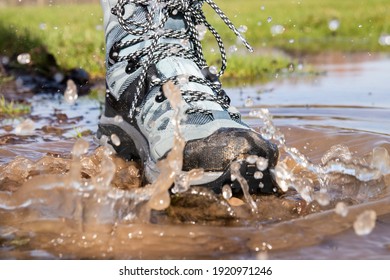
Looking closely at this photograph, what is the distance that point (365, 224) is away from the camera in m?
2.67

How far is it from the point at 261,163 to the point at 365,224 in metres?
0.49

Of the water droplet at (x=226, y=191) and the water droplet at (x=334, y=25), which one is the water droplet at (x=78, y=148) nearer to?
the water droplet at (x=226, y=191)

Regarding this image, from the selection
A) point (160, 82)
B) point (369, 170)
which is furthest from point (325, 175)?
point (160, 82)

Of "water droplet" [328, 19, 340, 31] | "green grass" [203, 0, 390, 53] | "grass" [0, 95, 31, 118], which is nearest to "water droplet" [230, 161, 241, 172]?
"grass" [0, 95, 31, 118]

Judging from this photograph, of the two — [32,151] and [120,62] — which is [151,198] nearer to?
[120,62]

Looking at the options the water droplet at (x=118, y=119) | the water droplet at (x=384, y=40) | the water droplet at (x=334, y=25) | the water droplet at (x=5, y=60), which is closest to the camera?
the water droplet at (x=118, y=119)

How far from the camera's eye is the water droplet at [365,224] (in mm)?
2668

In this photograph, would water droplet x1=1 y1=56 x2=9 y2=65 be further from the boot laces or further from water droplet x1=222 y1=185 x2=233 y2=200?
water droplet x1=222 y1=185 x2=233 y2=200

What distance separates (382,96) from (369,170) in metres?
3.12

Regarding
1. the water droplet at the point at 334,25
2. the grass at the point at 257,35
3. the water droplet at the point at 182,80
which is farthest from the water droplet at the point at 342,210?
the water droplet at the point at 334,25

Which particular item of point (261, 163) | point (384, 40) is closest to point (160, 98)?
point (261, 163)

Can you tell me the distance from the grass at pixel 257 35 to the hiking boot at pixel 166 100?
3.11 m

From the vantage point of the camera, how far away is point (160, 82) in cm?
339

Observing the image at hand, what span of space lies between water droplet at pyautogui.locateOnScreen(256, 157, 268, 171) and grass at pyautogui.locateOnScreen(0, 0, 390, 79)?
12.3 feet
